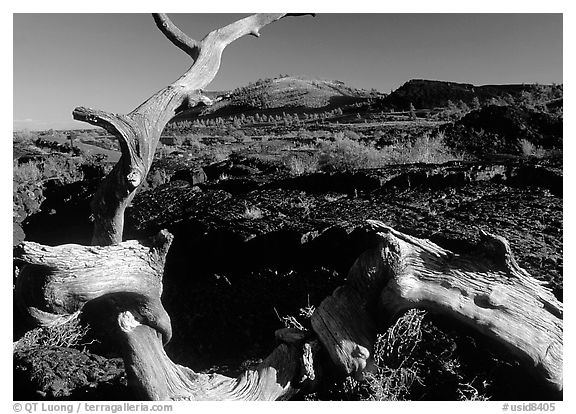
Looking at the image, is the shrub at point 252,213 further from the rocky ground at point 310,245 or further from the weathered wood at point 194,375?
the weathered wood at point 194,375

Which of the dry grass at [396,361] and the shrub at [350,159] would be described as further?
the shrub at [350,159]

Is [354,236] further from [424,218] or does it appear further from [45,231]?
[45,231]

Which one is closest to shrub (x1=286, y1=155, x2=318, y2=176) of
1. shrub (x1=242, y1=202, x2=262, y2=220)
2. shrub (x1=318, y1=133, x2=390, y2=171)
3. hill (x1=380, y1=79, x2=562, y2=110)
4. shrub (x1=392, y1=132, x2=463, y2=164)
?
shrub (x1=318, y1=133, x2=390, y2=171)

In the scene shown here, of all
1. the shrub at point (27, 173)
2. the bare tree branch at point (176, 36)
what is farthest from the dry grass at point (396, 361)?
the shrub at point (27, 173)

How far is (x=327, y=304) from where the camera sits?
3.32 m

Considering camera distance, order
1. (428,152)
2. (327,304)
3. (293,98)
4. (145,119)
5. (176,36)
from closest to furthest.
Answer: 1. (327,304)
2. (145,119)
3. (176,36)
4. (428,152)
5. (293,98)

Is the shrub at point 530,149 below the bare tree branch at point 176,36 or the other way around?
below

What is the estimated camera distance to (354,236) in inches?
182

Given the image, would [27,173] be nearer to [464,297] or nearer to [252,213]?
[252,213]

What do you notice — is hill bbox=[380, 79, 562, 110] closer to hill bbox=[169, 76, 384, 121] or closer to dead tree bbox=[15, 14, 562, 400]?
hill bbox=[169, 76, 384, 121]

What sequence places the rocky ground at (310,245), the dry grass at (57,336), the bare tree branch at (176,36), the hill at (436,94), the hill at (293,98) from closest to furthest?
the rocky ground at (310,245) → the dry grass at (57,336) → the bare tree branch at (176,36) → the hill at (436,94) → the hill at (293,98)

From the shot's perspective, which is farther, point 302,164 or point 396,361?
point 302,164

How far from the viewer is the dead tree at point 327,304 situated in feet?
9.53

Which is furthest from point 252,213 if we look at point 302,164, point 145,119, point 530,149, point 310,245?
point 530,149
